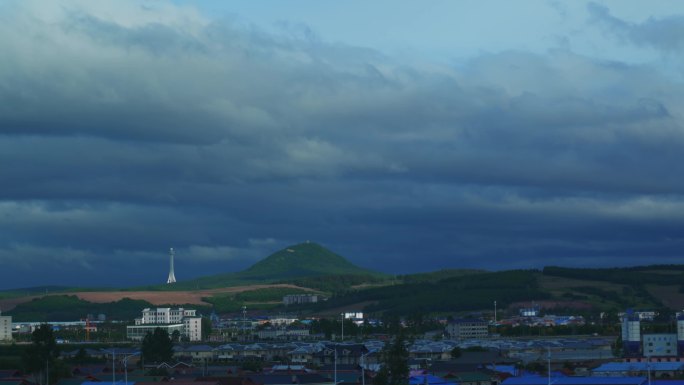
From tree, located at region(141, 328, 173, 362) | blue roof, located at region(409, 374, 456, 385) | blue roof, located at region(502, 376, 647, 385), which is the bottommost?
blue roof, located at region(409, 374, 456, 385)

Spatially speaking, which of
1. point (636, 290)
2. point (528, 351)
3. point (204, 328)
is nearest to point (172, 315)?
point (204, 328)

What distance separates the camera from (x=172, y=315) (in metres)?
186

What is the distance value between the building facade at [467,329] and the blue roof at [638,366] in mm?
60523

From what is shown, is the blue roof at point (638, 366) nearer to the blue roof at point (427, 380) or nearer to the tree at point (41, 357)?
the blue roof at point (427, 380)

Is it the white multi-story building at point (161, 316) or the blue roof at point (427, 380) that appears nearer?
the blue roof at point (427, 380)

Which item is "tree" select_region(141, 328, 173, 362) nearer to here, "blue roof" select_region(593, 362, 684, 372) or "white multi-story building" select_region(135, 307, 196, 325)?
"blue roof" select_region(593, 362, 684, 372)

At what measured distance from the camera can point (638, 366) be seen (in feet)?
277

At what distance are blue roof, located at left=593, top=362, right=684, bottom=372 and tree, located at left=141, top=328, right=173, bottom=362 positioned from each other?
32069 millimetres

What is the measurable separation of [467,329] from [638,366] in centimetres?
6733

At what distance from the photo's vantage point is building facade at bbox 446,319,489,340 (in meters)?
150

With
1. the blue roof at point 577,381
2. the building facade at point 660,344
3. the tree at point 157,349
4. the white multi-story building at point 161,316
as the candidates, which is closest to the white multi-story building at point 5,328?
the white multi-story building at point 161,316

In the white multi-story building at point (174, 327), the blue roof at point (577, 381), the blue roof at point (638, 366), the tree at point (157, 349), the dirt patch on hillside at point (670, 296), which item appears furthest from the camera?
the dirt patch on hillside at point (670, 296)

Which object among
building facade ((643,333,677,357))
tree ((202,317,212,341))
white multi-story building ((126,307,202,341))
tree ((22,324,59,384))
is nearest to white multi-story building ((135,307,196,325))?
white multi-story building ((126,307,202,341))

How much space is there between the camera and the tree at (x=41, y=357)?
78.6m
